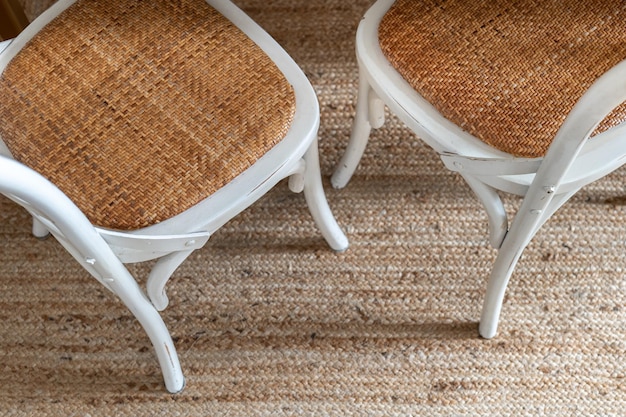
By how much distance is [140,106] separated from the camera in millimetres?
819

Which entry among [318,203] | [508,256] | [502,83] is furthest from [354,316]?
[502,83]

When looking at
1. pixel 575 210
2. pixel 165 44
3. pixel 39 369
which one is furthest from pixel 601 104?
pixel 39 369

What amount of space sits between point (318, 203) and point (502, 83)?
1.15ft

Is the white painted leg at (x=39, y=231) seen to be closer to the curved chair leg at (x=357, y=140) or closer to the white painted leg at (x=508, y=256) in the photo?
the curved chair leg at (x=357, y=140)

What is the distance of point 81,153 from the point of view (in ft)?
2.59

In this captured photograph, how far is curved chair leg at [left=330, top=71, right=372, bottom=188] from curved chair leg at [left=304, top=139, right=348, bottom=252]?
0.09m

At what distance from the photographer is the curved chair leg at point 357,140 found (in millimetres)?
947

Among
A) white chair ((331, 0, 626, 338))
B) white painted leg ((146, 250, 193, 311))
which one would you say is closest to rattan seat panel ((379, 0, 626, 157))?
white chair ((331, 0, 626, 338))

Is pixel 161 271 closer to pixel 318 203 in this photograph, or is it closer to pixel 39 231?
pixel 318 203

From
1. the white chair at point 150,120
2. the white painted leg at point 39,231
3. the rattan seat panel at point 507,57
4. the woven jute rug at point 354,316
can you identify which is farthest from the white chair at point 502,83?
the white painted leg at point 39,231

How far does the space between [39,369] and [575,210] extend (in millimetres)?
953

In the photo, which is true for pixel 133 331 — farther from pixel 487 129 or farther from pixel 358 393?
pixel 487 129

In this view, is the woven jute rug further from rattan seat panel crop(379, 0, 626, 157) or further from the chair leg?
rattan seat panel crop(379, 0, 626, 157)

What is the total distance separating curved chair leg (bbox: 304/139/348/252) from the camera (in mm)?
913
